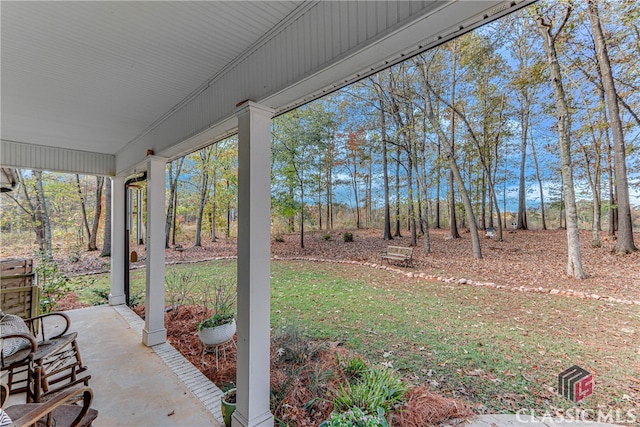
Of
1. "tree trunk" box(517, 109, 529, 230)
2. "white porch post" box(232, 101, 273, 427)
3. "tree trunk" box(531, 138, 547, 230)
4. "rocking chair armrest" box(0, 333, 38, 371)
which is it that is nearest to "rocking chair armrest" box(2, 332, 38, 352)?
"rocking chair armrest" box(0, 333, 38, 371)

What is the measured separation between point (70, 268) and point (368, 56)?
959 cm

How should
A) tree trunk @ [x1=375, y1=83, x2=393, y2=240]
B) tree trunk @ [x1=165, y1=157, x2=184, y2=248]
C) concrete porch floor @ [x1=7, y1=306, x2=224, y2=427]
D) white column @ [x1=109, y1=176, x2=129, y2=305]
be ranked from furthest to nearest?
tree trunk @ [x1=165, y1=157, x2=184, y2=248] → tree trunk @ [x1=375, y1=83, x2=393, y2=240] → white column @ [x1=109, y1=176, x2=129, y2=305] → concrete porch floor @ [x1=7, y1=306, x2=224, y2=427]

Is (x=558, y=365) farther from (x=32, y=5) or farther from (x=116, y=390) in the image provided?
(x=32, y=5)

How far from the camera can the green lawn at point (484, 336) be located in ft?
6.70

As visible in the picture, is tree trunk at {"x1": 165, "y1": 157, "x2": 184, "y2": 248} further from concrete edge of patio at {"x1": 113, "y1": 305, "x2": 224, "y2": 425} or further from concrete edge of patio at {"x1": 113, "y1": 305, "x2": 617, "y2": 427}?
concrete edge of patio at {"x1": 113, "y1": 305, "x2": 224, "y2": 425}

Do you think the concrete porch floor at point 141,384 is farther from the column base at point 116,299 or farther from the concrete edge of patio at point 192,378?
the column base at point 116,299

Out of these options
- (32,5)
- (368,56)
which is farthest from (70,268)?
(368,56)

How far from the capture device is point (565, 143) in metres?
3.32

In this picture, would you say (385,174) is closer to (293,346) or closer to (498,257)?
(498,257)

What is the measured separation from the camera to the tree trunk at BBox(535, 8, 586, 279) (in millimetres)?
3203

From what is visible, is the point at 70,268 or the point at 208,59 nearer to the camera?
the point at 208,59

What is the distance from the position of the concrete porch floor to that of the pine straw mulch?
196 mm

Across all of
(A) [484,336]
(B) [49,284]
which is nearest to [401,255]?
(A) [484,336]

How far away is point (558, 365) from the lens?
2.25 meters
